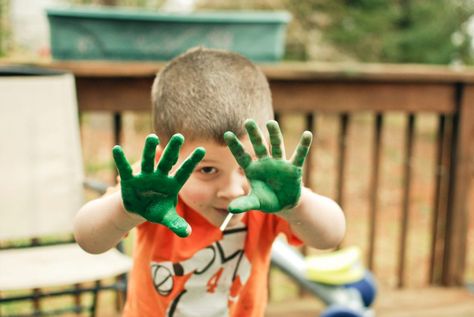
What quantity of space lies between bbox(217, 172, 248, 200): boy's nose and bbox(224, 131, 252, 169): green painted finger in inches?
4.7

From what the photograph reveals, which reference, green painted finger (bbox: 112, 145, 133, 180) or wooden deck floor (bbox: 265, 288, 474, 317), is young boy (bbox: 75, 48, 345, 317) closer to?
green painted finger (bbox: 112, 145, 133, 180)

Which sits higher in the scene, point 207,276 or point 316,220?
point 316,220

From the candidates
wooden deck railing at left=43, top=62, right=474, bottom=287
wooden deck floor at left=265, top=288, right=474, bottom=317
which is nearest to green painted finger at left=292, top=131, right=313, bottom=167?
wooden deck railing at left=43, top=62, right=474, bottom=287

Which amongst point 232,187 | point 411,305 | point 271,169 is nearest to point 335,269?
point 411,305

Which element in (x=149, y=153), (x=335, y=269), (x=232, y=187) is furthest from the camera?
(x=335, y=269)

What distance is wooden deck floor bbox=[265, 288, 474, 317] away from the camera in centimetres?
222

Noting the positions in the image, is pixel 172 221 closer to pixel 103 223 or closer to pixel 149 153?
pixel 149 153

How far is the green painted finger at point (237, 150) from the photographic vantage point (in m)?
0.78

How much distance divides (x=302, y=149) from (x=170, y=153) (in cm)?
18

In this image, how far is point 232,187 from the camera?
93 centimetres

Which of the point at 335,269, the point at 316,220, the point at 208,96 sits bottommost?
the point at 335,269

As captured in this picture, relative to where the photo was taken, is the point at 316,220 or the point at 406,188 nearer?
the point at 316,220

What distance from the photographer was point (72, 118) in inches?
71.3

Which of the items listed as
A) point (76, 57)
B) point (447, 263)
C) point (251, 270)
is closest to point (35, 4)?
point (76, 57)
